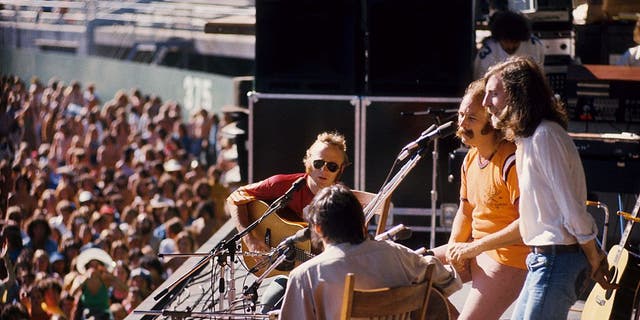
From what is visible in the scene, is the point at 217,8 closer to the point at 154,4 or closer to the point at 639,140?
the point at 154,4

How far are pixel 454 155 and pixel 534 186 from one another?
11.9 feet

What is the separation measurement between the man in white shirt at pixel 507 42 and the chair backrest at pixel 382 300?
3.76m

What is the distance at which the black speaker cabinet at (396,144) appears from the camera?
28.9 ft

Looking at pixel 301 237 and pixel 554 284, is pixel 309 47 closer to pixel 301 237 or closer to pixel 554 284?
pixel 301 237

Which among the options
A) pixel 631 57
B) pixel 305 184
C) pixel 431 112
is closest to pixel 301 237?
pixel 305 184

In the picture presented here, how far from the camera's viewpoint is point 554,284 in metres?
4.57

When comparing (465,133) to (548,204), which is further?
(465,133)

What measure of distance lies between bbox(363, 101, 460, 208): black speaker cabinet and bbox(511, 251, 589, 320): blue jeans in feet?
13.7

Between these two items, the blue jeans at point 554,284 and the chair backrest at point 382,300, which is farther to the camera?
the blue jeans at point 554,284

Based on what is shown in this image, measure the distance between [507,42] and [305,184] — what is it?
2661 mm

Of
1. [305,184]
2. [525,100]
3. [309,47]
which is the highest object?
[309,47]

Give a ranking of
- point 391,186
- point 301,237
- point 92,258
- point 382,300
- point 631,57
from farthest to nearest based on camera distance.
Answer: point 92,258
point 631,57
point 391,186
point 301,237
point 382,300

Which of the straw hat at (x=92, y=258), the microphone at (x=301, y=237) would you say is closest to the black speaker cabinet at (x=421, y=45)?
the straw hat at (x=92, y=258)

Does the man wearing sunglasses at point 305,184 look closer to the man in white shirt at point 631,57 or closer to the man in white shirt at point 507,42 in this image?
the man in white shirt at point 507,42
